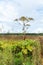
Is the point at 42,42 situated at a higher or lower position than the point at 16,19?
lower

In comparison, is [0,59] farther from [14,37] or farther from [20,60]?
[14,37]

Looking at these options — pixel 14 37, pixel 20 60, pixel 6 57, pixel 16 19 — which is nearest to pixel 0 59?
pixel 6 57

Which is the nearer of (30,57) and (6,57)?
(6,57)

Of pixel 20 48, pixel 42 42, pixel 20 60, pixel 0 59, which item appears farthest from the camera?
pixel 42 42

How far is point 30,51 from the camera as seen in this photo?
8.88m

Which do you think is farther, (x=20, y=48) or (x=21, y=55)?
(x=20, y=48)

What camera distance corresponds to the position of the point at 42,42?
1123 cm

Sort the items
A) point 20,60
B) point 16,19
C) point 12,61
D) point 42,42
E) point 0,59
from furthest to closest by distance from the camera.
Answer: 1. point 16,19
2. point 42,42
3. point 20,60
4. point 12,61
5. point 0,59

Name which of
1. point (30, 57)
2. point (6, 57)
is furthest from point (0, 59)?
point (30, 57)

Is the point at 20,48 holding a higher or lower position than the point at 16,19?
lower

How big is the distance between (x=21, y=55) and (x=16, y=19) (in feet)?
14.1

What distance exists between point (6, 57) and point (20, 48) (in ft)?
5.92

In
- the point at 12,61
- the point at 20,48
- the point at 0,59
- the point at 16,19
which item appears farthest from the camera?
the point at 16,19

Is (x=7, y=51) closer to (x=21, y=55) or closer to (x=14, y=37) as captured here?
(x=21, y=55)
